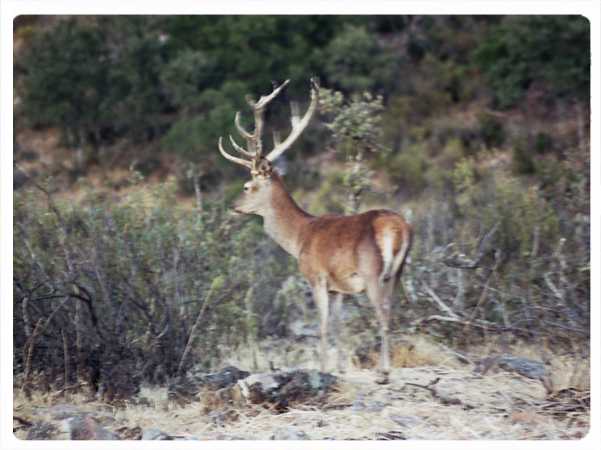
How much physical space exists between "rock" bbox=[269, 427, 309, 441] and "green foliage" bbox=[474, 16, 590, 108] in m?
20.0

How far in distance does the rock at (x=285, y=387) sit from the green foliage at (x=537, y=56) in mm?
19391

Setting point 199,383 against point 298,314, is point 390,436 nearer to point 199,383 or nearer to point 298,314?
point 199,383

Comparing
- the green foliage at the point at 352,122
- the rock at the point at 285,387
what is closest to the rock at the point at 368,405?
the rock at the point at 285,387

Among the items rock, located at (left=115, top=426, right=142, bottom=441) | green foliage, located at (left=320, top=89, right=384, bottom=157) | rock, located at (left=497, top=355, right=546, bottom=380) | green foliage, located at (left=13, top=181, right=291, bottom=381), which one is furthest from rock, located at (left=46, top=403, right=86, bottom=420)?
green foliage, located at (left=320, top=89, right=384, bottom=157)

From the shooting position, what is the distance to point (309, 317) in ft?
35.8

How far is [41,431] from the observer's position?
7102mm

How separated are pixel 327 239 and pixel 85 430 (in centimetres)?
244

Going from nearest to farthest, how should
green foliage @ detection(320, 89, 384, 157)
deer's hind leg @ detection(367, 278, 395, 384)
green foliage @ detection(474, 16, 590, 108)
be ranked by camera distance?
deer's hind leg @ detection(367, 278, 395, 384), green foliage @ detection(320, 89, 384, 157), green foliage @ detection(474, 16, 590, 108)

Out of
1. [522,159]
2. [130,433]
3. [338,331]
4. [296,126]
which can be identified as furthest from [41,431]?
[522,159]

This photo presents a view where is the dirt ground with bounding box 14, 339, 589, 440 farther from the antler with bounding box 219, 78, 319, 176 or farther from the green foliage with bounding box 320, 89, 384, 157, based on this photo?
the green foliage with bounding box 320, 89, 384, 157

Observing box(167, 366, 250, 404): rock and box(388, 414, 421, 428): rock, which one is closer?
box(388, 414, 421, 428): rock

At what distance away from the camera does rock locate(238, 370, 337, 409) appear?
24.4 ft

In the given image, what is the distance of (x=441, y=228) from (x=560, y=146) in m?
13.7

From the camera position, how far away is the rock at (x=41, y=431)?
7047 mm
